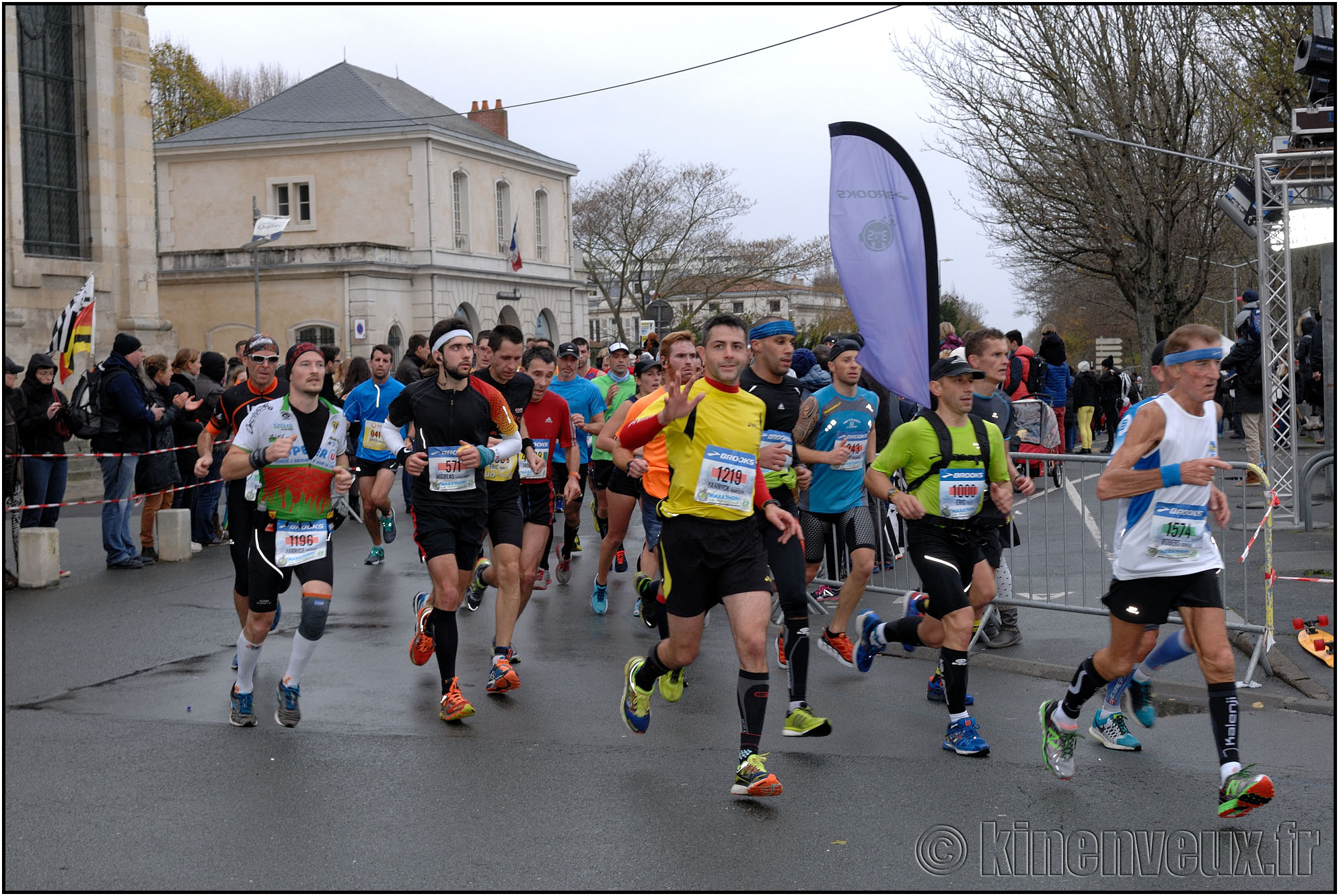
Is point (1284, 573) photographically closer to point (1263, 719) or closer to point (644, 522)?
point (1263, 719)

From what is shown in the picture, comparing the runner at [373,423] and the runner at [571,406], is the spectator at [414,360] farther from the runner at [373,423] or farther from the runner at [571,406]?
the runner at [571,406]

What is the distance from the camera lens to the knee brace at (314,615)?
6.69 metres

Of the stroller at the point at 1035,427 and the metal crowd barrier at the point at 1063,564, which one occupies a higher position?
the stroller at the point at 1035,427

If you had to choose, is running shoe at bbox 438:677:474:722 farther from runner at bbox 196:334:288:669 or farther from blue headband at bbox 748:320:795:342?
blue headband at bbox 748:320:795:342

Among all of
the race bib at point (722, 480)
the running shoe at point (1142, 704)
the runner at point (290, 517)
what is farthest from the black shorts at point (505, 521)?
the running shoe at point (1142, 704)

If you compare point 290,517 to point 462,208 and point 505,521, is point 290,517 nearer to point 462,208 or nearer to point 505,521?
point 505,521

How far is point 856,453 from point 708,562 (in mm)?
2618

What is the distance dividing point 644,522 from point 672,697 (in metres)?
3.39

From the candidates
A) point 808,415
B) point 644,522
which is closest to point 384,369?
point 644,522

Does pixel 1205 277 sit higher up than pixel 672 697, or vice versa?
pixel 1205 277

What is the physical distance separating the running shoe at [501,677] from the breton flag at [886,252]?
2.98m

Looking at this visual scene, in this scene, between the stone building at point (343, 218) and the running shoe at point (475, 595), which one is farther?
the stone building at point (343, 218)

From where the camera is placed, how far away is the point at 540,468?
26.2 feet

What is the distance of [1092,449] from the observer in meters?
27.0
